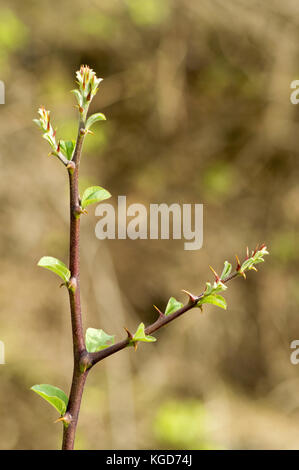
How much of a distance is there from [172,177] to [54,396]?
273 centimetres

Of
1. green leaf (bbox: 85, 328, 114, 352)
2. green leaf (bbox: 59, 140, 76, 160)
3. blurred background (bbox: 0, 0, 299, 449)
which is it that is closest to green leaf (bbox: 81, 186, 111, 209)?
green leaf (bbox: 59, 140, 76, 160)

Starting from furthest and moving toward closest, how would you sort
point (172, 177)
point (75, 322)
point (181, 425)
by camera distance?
point (172, 177), point (181, 425), point (75, 322)

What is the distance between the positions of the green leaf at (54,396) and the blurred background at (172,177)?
2.33 meters

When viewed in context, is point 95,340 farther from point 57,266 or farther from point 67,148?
point 67,148

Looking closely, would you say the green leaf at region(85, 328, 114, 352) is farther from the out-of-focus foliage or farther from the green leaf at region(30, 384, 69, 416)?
the out-of-focus foliage

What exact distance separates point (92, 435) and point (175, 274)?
1.05 metres

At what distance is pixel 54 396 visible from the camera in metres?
0.47

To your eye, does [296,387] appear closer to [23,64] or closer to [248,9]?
[248,9]

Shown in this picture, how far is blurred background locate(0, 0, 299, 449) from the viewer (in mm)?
2893

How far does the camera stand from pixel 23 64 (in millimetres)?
3176

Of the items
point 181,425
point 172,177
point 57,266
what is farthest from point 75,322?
point 172,177

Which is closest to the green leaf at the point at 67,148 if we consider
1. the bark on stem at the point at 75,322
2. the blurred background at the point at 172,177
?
the bark on stem at the point at 75,322

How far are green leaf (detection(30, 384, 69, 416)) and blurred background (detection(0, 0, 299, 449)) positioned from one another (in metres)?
2.33

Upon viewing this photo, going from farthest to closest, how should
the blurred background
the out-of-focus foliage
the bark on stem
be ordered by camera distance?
the blurred background → the out-of-focus foliage → the bark on stem
